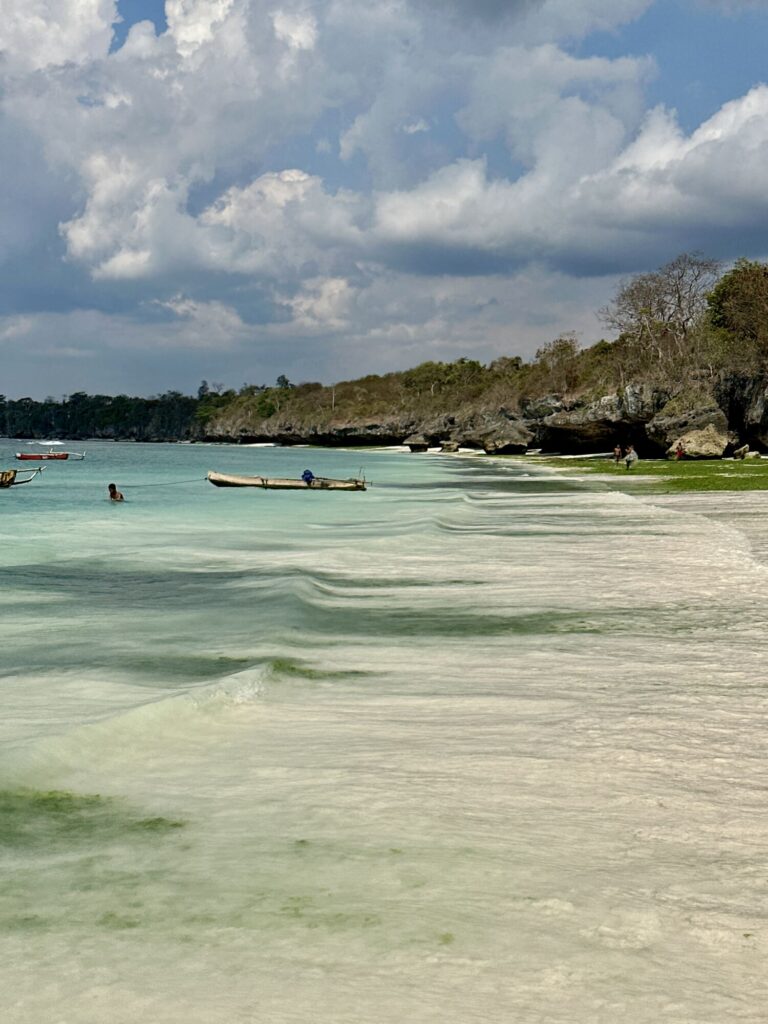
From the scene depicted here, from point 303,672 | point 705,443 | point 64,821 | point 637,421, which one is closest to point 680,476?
point 705,443

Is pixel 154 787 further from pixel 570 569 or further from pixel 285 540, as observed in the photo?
pixel 285 540

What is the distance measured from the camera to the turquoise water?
374 centimetres

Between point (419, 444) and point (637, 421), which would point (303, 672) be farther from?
point (419, 444)

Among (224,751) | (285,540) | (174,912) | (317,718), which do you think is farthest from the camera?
(285,540)

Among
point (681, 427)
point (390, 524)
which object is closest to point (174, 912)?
point (390, 524)

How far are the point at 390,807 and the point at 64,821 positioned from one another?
6.17 feet

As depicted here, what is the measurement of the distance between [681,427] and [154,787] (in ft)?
203

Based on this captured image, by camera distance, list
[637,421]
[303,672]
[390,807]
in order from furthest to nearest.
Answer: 1. [637,421]
2. [303,672]
3. [390,807]

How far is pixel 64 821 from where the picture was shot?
566 centimetres

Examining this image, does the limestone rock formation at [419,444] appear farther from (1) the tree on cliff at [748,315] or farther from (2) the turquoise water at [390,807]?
(2) the turquoise water at [390,807]

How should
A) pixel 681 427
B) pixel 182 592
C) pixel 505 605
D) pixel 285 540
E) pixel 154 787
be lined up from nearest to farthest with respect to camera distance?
pixel 154 787 < pixel 505 605 < pixel 182 592 < pixel 285 540 < pixel 681 427

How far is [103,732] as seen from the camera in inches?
292

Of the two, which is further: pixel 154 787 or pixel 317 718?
pixel 317 718

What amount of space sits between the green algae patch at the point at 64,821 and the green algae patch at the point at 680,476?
3241 centimetres
